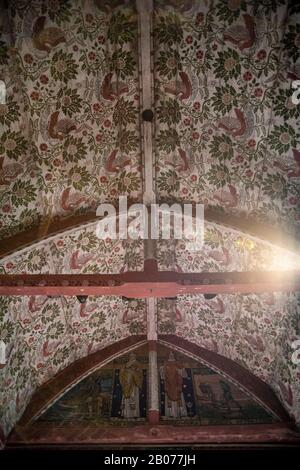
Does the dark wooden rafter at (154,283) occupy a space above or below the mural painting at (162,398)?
above

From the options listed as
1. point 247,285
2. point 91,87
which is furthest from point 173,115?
point 247,285

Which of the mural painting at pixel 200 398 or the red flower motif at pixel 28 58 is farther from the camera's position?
the mural painting at pixel 200 398

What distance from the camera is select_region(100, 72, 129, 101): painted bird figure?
5879mm

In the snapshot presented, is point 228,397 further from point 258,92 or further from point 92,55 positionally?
point 92,55

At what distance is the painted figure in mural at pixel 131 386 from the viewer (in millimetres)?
7250

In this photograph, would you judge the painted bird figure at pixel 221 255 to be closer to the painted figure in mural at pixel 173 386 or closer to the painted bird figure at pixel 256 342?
the painted bird figure at pixel 256 342

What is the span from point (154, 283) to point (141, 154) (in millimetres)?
2120

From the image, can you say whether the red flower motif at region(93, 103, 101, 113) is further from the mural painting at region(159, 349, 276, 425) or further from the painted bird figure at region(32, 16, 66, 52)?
the mural painting at region(159, 349, 276, 425)

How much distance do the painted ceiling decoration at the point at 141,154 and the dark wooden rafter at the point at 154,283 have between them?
234 mm

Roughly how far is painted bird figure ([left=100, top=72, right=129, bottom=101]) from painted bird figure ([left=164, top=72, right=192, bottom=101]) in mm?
577

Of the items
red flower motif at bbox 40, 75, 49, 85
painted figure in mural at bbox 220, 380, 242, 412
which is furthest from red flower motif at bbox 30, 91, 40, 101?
painted figure in mural at bbox 220, 380, 242, 412

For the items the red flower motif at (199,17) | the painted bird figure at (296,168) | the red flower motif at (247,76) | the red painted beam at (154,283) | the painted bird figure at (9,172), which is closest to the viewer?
the red painted beam at (154,283)

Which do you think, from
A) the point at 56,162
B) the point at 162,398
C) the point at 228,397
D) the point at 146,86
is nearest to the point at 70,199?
the point at 56,162

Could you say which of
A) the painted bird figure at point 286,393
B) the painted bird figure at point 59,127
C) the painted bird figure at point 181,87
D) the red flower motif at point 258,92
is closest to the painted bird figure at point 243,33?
the red flower motif at point 258,92
